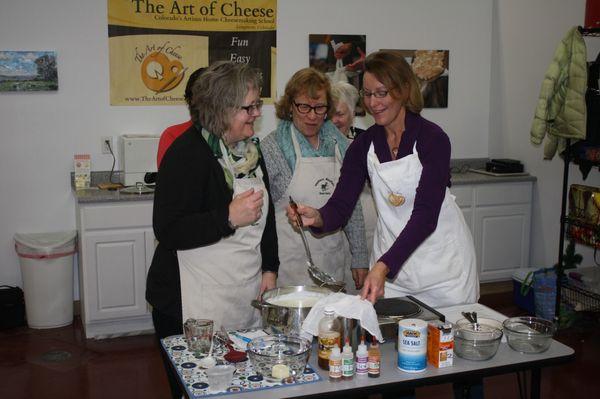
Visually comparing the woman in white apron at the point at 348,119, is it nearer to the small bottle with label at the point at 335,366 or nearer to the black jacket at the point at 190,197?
the black jacket at the point at 190,197

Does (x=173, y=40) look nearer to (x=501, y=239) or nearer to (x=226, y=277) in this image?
(x=226, y=277)

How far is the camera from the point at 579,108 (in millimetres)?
3877

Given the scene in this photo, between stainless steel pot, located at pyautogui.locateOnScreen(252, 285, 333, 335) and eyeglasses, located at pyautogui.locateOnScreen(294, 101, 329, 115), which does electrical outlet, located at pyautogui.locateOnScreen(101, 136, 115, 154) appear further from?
stainless steel pot, located at pyautogui.locateOnScreen(252, 285, 333, 335)

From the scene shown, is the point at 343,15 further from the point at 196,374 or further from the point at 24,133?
the point at 196,374

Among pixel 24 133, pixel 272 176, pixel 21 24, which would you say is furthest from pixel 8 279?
pixel 272 176

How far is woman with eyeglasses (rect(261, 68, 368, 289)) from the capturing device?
2.88 m

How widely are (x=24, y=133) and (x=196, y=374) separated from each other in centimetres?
289

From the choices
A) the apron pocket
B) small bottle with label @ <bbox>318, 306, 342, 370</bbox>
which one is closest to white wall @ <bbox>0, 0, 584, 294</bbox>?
the apron pocket

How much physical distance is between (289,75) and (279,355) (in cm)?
312

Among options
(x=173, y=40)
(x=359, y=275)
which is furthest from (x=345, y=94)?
(x=173, y=40)

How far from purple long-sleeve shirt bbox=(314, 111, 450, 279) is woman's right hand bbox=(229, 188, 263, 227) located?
408 millimetres

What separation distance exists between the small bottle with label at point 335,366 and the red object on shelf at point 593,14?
2.84m

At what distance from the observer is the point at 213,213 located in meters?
2.17

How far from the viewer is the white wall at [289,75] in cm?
421
